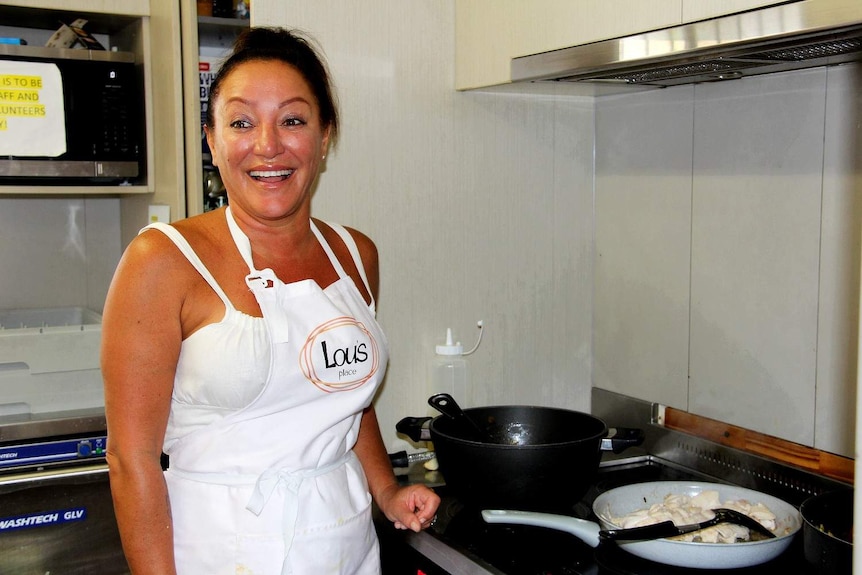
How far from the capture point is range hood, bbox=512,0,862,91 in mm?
1107

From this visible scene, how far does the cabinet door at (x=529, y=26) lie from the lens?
54.2 inches

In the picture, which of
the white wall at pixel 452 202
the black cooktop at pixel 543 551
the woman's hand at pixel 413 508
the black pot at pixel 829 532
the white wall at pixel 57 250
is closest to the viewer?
the black pot at pixel 829 532

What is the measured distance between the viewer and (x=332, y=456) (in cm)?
140

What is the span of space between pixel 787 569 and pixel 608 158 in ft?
3.22

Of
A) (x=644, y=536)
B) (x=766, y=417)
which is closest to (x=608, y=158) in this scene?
(x=766, y=417)

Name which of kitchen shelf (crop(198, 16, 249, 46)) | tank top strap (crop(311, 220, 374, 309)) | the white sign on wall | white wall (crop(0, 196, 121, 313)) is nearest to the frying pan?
tank top strap (crop(311, 220, 374, 309))

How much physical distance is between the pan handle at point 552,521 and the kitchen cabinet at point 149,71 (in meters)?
1.03

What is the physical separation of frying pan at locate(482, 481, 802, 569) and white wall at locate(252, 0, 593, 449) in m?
0.48

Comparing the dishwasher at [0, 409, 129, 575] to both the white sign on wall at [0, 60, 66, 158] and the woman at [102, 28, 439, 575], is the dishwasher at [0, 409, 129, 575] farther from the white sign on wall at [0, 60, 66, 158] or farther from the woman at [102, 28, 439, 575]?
the woman at [102, 28, 439, 575]

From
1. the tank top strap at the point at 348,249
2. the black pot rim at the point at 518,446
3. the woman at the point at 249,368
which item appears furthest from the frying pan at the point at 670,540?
the tank top strap at the point at 348,249

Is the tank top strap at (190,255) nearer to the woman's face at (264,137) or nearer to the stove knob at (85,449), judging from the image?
the woman's face at (264,137)

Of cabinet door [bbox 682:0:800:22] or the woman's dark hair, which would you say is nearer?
cabinet door [bbox 682:0:800:22]

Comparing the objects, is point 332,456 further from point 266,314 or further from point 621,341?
point 621,341

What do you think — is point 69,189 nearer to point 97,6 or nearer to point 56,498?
point 97,6
